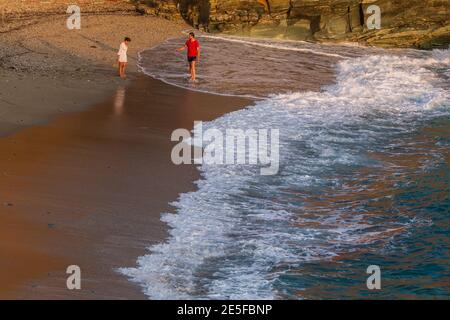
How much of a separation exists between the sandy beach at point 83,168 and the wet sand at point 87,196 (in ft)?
0.05

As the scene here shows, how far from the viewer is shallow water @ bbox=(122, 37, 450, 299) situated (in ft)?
31.0

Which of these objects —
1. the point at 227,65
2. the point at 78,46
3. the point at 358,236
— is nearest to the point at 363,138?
the point at 358,236

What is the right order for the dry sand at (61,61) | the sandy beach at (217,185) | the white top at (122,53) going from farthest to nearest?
the white top at (122,53) → the dry sand at (61,61) → the sandy beach at (217,185)

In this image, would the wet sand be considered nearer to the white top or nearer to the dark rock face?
the white top

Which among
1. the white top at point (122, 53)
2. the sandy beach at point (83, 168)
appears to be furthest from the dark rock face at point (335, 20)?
the white top at point (122, 53)

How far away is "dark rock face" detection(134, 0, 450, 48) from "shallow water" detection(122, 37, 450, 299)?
35.5ft

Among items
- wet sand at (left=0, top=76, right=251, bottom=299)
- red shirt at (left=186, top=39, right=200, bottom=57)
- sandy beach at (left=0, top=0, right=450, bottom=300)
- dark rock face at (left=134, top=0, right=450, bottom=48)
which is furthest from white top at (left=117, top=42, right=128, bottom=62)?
dark rock face at (left=134, top=0, right=450, bottom=48)

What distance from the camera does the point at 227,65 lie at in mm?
26531

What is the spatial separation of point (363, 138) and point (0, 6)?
22.9 metres

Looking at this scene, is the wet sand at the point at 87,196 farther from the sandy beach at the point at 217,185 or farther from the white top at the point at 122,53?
the white top at the point at 122,53

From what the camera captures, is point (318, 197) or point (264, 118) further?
point (264, 118)

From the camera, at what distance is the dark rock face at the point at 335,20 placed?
34031 mm

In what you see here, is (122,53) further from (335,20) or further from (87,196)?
(335,20)
